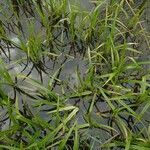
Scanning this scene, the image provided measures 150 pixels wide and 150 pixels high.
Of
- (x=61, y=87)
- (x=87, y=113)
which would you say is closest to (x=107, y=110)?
(x=87, y=113)

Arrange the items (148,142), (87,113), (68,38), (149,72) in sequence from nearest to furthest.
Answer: (148,142) < (87,113) < (149,72) < (68,38)

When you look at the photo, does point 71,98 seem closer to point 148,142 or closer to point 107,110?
point 107,110

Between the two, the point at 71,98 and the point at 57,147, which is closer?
the point at 57,147

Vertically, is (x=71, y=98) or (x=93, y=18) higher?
(x=93, y=18)

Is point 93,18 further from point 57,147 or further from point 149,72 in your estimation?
point 57,147

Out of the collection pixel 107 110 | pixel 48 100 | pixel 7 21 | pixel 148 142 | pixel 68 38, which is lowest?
pixel 148 142

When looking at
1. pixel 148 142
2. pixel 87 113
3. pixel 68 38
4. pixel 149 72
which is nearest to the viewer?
pixel 148 142
